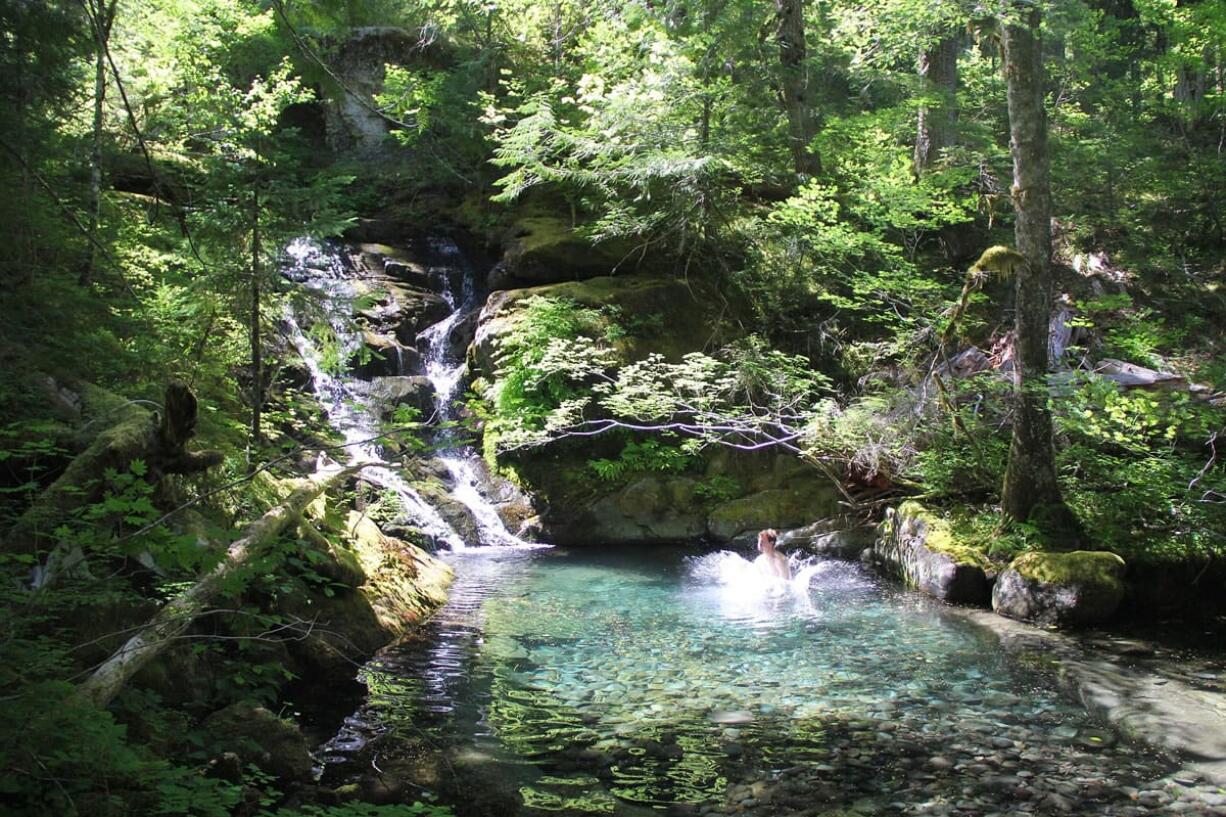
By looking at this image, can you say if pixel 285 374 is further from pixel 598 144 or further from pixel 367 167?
pixel 367 167

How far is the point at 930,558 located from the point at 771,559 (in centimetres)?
188

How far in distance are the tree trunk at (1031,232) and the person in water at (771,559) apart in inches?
113

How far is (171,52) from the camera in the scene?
1262cm

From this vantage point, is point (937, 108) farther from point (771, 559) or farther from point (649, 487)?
point (771, 559)

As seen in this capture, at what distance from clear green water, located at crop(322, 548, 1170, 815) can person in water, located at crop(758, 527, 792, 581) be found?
88 cm

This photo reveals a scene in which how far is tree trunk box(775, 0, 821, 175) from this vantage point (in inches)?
585

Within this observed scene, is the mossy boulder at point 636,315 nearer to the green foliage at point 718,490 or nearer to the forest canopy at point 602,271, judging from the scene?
the forest canopy at point 602,271

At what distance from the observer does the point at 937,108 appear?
14.5 meters

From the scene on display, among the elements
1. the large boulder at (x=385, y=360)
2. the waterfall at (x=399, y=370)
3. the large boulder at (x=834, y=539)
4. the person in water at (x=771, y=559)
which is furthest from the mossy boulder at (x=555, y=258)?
the person in water at (x=771, y=559)

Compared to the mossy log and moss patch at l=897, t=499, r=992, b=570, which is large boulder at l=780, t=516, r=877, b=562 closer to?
moss patch at l=897, t=499, r=992, b=570

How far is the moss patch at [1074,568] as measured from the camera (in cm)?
769

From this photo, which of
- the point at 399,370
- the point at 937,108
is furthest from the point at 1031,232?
the point at 399,370

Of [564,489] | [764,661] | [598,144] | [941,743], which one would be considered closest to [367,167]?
[598,144]

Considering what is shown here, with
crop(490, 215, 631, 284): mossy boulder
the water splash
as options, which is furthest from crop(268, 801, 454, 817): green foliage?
crop(490, 215, 631, 284): mossy boulder
